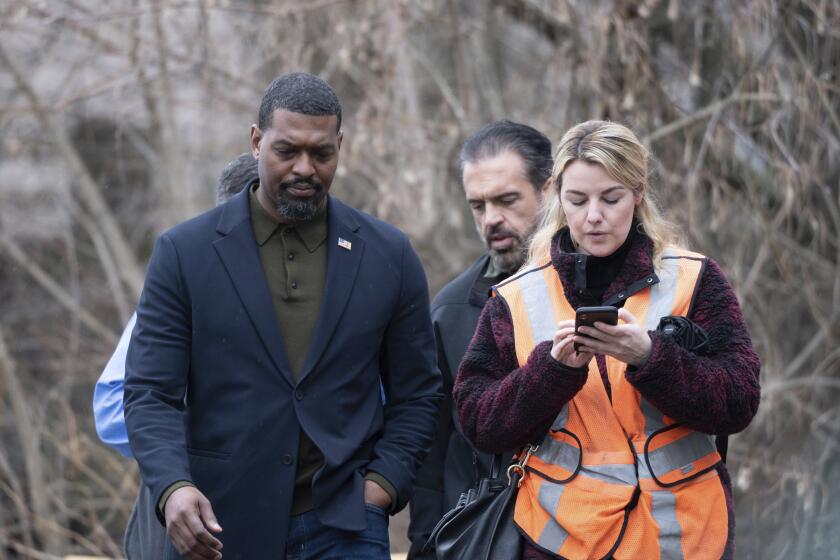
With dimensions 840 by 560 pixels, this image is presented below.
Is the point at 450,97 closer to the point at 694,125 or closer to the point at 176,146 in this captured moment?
the point at 694,125

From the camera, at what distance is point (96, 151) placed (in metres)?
11.7

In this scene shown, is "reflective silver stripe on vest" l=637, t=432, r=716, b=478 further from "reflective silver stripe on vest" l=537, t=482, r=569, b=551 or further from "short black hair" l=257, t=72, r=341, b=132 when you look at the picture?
"short black hair" l=257, t=72, r=341, b=132

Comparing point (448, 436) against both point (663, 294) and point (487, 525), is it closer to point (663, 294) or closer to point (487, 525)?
point (487, 525)

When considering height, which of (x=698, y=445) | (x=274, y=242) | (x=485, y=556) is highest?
(x=274, y=242)

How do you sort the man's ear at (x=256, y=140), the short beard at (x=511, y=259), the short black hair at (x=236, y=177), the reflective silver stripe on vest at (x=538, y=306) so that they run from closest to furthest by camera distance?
1. the reflective silver stripe on vest at (x=538, y=306)
2. the man's ear at (x=256, y=140)
3. the short beard at (x=511, y=259)
4. the short black hair at (x=236, y=177)

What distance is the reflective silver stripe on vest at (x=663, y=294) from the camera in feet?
10.3

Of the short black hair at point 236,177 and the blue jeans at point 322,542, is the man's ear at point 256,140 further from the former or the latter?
the blue jeans at point 322,542

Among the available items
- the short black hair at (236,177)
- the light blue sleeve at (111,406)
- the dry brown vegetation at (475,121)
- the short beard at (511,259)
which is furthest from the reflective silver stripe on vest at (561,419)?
the dry brown vegetation at (475,121)

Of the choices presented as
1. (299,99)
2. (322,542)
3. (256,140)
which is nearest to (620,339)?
(322,542)

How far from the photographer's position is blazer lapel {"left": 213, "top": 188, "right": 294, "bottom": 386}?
3466mm

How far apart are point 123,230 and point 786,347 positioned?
7273 mm

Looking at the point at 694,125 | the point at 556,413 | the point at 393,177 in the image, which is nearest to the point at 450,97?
the point at 393,177

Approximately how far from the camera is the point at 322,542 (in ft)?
11.4

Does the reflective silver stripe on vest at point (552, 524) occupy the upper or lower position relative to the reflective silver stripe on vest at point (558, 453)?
lower
